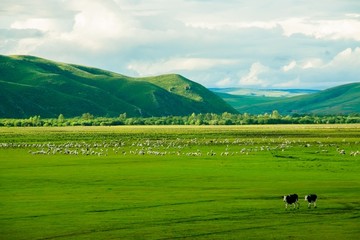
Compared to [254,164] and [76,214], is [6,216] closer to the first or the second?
[76,214]

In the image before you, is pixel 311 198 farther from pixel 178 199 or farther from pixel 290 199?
pixel 178 199

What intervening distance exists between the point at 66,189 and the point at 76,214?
982cm

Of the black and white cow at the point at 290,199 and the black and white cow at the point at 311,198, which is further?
the black and white cow at the point at 311,198

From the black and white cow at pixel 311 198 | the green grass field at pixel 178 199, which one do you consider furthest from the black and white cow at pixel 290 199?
the black and white cow at pixel 311 198

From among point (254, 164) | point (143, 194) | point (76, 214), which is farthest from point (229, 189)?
point (254, 164)

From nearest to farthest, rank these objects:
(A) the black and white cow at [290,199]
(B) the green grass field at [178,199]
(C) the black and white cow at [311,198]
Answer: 1. (B) the green grass field at [178,199]
2. (A) the black and white cow at [290,199]
3. (C) the black and white cow at [311,198]

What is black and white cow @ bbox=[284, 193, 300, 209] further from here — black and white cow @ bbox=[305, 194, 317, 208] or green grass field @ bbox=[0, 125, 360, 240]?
black and white cow @ bbox=[305, 194, 317, 208]

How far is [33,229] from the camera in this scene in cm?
2562

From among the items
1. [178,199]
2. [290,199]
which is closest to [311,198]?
[290,199]

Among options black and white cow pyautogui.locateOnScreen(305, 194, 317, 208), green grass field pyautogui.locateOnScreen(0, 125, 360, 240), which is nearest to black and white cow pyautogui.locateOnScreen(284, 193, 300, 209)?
green grass field pyautogui.locateOnScreen(0, 125, 360, 240)

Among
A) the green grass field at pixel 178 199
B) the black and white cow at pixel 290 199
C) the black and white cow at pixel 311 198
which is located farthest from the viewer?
the black and white cow at pixel 311 198

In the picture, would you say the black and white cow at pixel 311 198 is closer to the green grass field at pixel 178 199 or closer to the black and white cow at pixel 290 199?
the green grass field at pixel 178 199

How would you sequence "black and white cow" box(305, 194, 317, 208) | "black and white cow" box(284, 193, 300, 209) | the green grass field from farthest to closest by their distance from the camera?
"black and white cow" box(305, 194, 317, 208) → "black and white cow" box(284, 193, 300, 209) → the green grass field

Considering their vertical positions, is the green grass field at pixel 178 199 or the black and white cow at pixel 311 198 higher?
the black and white cow at pixel 311 198
